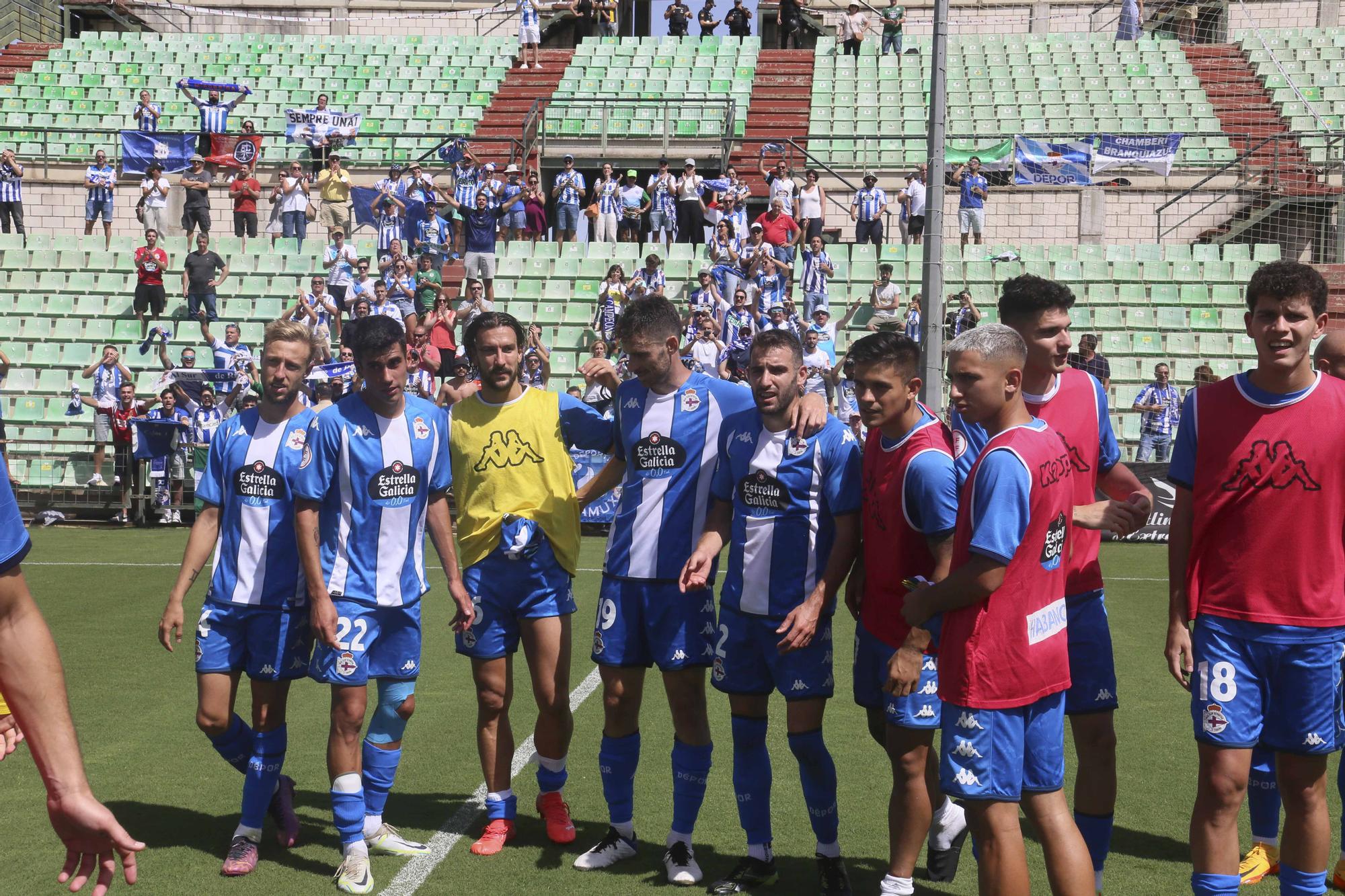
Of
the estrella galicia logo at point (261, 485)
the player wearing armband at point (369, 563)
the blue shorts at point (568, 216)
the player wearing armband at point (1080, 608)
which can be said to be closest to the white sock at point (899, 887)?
the player wearing armband at point (1080, 608)

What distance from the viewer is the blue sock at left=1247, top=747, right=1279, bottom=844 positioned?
194 inches

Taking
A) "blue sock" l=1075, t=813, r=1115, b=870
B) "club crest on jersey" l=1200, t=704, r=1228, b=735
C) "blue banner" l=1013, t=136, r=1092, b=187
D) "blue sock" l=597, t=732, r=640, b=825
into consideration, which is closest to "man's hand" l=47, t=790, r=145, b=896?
"blue sock" l=597, t=732, r=640, b=825

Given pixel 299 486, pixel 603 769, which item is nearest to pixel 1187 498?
pixel 603 769

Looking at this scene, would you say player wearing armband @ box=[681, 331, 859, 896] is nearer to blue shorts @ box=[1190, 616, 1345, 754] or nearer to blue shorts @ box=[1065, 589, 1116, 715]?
blue shorts @ box=[1065, 589, 1116, 715]

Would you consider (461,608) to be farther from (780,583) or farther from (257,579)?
(780,583)

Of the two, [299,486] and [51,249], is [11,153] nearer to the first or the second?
[51,249]

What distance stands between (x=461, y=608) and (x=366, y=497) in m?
0.59

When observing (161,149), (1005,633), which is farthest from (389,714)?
(161,149)

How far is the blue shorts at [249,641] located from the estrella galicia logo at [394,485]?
2.12ft

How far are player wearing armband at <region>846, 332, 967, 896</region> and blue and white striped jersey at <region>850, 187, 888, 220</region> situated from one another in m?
18.2

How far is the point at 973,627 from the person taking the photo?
3812mm

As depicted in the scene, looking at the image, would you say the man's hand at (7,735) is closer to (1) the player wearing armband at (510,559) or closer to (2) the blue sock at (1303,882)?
(1) the player wearing armband at (510,559)

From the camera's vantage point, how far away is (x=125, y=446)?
17172 mm

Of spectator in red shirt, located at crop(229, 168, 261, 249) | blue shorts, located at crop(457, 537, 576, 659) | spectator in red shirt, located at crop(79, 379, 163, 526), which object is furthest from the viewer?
spectator in red shirt, located at crop(229, 168, 261, 249)
